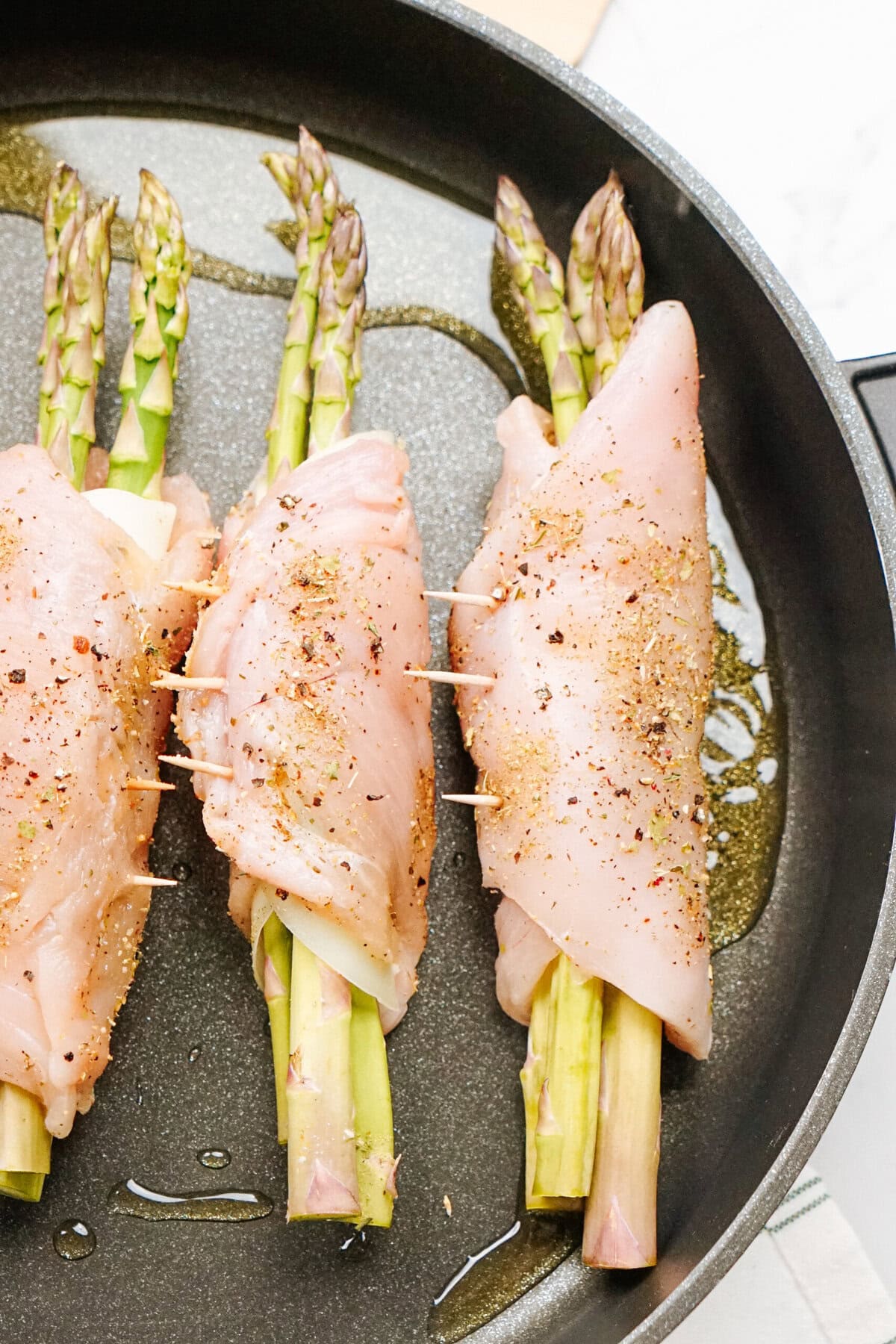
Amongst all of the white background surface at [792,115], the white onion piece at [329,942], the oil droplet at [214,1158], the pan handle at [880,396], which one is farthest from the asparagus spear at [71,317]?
the pan handle at [880,396]

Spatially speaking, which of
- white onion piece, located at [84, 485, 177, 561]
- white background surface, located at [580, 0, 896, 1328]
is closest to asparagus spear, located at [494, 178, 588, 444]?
white background surface, located at [580, 0, 896, 1328]

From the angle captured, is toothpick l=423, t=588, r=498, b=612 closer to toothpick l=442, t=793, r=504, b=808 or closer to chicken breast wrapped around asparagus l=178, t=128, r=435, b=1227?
chicken breast wrapped around asparagus l=178, t=128, r=435, b=1227

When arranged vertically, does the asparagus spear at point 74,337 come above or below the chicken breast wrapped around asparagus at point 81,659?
above

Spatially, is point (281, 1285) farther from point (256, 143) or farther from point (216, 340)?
point (256, 143)

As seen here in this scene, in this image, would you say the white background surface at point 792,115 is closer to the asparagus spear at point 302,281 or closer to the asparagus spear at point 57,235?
the asparagus spear at point 302,281

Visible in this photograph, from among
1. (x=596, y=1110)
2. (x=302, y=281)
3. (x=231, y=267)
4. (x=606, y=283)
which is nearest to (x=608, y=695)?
(x=596, y=1110)
